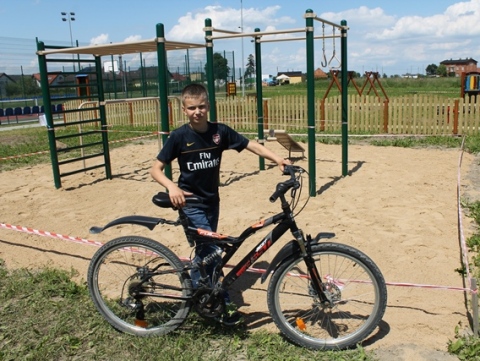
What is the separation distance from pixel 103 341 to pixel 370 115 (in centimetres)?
1274

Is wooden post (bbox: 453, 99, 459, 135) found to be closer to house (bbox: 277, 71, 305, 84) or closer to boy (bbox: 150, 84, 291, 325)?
boy (bbox: 150, 84, 291, 325)

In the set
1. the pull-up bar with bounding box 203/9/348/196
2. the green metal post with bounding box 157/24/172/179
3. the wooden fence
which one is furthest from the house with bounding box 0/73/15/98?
the green metal post with bounding box 157/24/172/179

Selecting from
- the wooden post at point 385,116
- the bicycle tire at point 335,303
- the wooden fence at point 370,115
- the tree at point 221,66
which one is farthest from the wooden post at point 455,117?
the tree at point 221,66

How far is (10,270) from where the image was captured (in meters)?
4.75

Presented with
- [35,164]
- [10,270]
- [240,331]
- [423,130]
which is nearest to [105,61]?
[35,164]

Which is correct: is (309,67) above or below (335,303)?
above

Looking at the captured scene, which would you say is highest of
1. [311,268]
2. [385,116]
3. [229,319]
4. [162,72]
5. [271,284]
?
[162,72]

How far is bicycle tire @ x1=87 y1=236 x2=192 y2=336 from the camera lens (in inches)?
132

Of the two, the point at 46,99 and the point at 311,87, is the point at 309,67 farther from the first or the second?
the point at 46,99

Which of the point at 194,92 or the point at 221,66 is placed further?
the point at 221,66

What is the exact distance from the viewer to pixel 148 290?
3469mm

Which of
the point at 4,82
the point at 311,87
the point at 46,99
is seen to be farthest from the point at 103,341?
the point at 4,82

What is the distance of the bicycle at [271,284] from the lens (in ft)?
10.3

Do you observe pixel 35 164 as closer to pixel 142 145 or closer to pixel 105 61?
pixel 142 145
